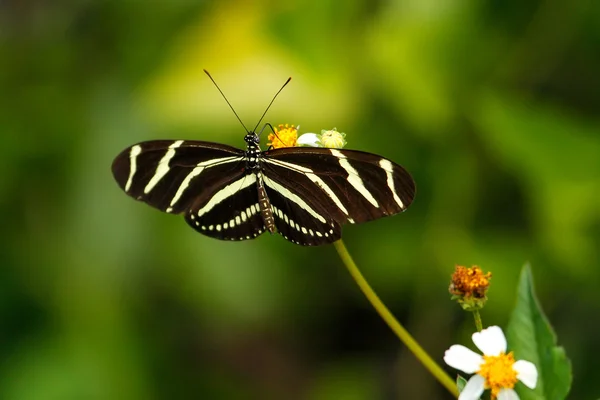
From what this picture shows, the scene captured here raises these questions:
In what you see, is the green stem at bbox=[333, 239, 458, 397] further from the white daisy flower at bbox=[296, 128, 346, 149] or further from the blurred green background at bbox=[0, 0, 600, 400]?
the blurred green background at bbox=[0, 0, 600, 400]

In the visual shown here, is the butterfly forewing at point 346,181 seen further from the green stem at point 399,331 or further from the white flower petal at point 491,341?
the white flower petal at point 491,341

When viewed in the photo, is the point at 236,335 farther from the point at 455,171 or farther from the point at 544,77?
the point at 544,77

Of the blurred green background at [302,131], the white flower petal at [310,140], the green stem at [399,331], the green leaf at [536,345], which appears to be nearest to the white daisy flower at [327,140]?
the white flower petal at [310,140]

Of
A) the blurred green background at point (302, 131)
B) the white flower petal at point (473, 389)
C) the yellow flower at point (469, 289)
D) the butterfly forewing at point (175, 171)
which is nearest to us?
the white flower petal at point (473, 389)

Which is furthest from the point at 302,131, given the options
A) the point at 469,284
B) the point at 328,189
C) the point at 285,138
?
the point at 469,284

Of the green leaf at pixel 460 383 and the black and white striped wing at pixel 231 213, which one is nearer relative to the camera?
the green leaf at pixel 460 383

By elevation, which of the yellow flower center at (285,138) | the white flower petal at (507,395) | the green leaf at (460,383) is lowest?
the white flower petal at (507,395)
